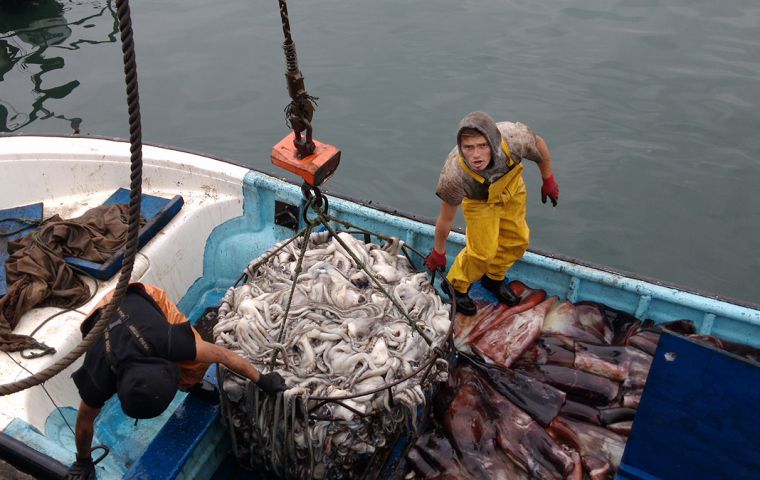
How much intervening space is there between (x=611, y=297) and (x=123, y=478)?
391 cm

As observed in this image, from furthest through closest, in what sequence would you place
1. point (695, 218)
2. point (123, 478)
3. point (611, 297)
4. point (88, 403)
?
point (695, 218) < point (611, 297) < point (123, 478) < point (88, 403)

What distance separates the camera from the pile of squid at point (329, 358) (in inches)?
144

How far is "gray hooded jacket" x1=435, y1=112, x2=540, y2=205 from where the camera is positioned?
4.29m

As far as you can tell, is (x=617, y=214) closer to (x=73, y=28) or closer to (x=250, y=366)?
(x=250, y=366)

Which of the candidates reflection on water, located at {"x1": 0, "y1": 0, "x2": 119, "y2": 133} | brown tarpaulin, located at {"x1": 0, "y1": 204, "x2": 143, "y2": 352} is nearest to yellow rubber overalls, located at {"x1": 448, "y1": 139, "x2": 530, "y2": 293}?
brown tarpaulin, located at {"x1": 0, "y1": 204, "x2": 143, "y2": 352}

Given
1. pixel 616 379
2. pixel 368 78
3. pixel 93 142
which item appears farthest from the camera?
pixel 368 78

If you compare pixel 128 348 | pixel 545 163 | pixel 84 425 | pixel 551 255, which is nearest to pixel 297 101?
pixel 128 348

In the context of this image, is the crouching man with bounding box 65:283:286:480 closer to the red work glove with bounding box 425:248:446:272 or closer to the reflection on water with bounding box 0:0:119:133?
the red work glove with bounding box 425:248:446:272

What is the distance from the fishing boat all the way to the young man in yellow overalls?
0.41 meters

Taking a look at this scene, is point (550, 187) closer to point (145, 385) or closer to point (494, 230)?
point (494, 230)

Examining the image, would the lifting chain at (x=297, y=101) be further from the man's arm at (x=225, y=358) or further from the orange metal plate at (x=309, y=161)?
the man's arm at (x=225, y=358)

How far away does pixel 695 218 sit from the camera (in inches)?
326

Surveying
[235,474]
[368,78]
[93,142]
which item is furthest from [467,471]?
[368,78]

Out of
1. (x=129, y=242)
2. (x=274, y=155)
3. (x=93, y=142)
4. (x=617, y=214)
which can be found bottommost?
(x=617, y=214)
